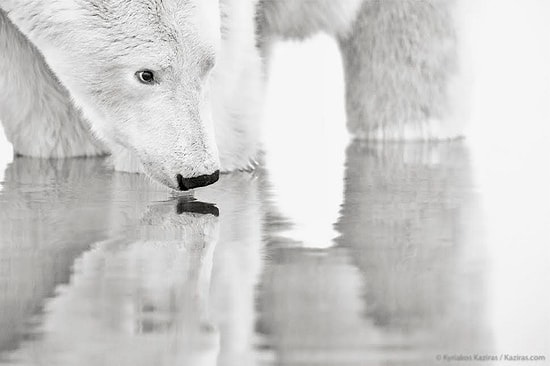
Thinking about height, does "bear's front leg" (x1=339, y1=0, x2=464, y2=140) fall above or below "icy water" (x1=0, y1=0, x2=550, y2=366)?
above

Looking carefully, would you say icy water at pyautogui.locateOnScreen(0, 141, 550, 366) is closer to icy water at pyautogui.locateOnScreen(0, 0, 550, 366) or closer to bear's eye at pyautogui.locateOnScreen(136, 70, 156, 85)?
icy water at pyautogui.locateOnScreen(0, 0, 550, 366)

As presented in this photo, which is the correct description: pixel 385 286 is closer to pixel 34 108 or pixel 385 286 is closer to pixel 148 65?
pixel 148 65

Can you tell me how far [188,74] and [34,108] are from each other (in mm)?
719

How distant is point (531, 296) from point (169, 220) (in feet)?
2.34

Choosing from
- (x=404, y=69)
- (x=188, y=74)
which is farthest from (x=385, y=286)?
(x=404, y=69)

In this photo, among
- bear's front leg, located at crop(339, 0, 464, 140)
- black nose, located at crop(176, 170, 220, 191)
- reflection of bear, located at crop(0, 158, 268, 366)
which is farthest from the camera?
bear's front leg, located at crop(339, 0, 464, 140)

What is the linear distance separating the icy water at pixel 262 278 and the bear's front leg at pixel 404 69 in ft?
3.38

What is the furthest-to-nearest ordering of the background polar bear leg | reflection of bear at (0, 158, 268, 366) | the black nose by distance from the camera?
the background polar bear leg, the black nose, reflection of bear at (0, 158, 268, 366)

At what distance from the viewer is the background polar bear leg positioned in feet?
7.88

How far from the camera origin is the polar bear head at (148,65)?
195 cm

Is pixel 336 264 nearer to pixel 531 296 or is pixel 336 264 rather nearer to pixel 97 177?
pixel 531 296

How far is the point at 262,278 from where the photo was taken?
128 centimetres

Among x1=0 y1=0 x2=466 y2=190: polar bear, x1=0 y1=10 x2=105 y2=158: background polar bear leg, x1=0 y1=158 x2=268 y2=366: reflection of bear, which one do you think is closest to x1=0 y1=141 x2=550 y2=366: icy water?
x1=0 y1=158 x2=268 y2=366: reflection of bear

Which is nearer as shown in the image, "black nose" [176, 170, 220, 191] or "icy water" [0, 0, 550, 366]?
"icy water" [0, 0, 550, 366]
